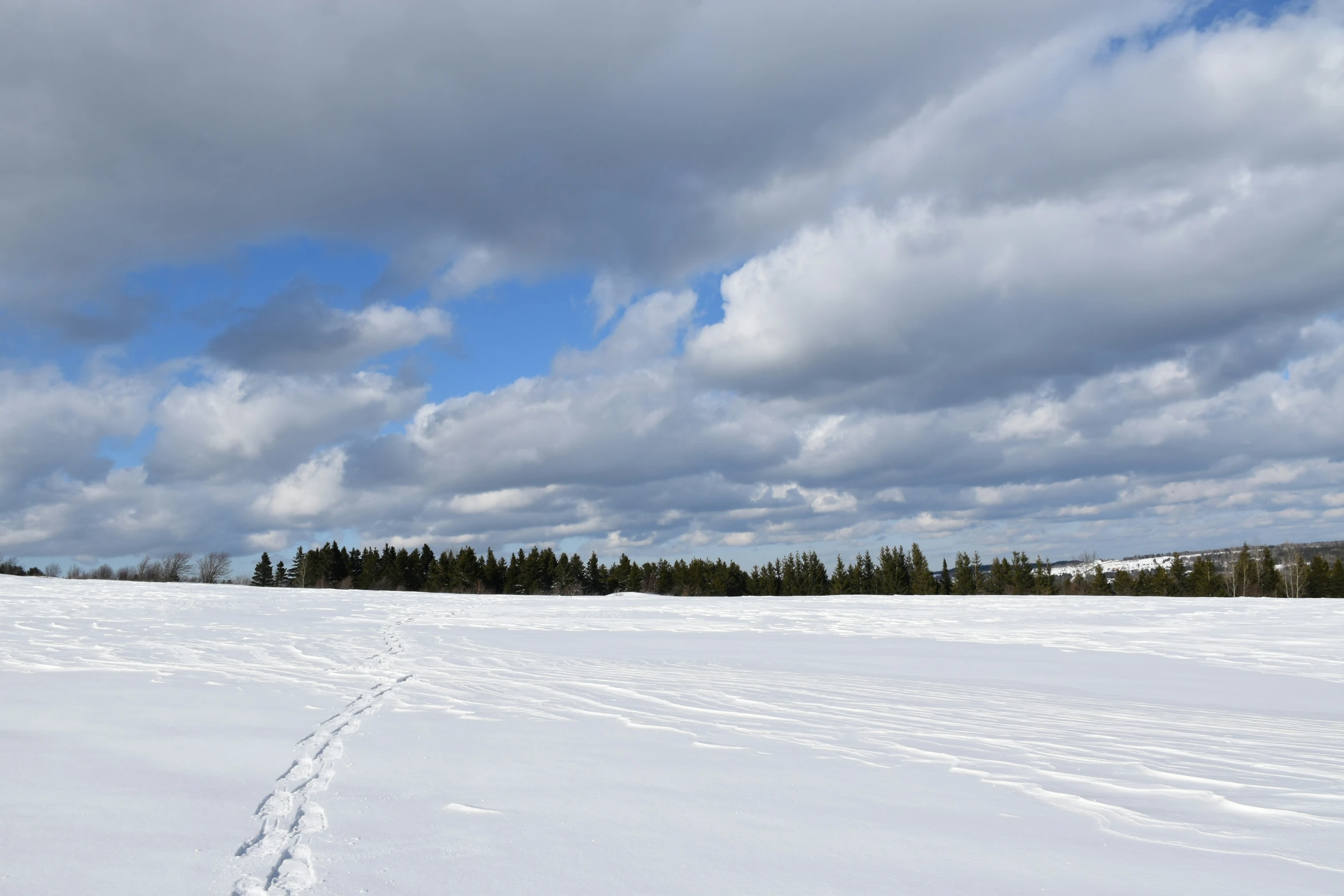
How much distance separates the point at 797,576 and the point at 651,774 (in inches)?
3783

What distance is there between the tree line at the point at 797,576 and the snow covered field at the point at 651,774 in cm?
7143

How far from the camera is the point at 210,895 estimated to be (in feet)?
9.21

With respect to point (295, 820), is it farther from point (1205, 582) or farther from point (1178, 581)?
point (1178, 581)

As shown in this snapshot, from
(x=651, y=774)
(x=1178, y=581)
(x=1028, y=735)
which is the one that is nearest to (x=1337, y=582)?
(x=1178, y=581)

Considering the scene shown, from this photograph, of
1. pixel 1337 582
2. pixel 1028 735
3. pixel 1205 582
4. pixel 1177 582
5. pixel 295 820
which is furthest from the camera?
pixel 1177 582

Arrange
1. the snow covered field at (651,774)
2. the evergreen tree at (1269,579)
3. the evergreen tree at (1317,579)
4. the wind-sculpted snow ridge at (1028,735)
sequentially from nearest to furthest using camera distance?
the snow covered field at (651,774)
the wind-sculpted snow ridge at (1028,735)
the evergreen tree at (1317,579)
the evergreen tree at (1269,579)

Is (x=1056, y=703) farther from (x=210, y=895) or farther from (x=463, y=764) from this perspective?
(x=210, y=895)

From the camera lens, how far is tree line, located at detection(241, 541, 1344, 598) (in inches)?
2948

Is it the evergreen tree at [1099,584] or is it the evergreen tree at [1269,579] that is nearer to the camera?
the evergreen tree at [1269,579]

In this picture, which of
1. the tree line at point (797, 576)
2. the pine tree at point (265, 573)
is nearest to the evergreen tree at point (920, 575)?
the tree line at point (797, 576)

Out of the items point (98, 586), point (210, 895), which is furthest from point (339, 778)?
point (98, 586)

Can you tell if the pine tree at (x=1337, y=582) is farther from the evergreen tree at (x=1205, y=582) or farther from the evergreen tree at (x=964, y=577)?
the evergreen tree at (x=964, y=577)

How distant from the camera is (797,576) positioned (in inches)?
3878

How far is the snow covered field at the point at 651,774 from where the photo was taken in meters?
3.18
